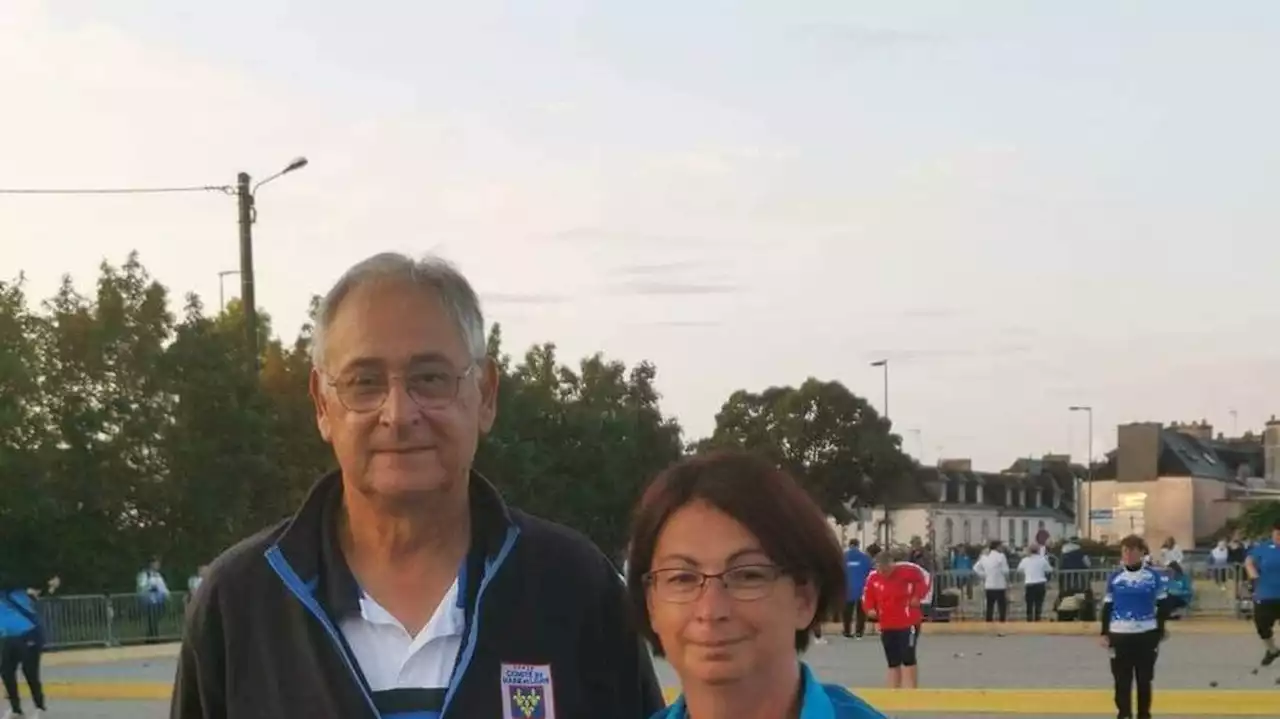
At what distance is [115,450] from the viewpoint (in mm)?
33562

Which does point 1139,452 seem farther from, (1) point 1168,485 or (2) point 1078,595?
(2) point 1078,595

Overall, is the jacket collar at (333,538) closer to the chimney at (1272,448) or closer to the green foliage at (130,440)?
the green foliage at (130,440)

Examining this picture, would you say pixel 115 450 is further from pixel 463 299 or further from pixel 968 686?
pixel 463 299

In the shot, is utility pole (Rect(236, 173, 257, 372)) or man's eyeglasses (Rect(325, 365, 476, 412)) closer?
man's eyeglasses (Rect(325, 365, 476, 412))

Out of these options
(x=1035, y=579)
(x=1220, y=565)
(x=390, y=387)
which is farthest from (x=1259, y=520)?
(x=390, y=387)

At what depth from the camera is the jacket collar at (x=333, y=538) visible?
335 cm

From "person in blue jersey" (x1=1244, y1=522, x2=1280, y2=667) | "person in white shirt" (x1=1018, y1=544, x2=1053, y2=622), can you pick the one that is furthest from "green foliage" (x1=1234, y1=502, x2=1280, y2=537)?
"person in blue jersey" (x1=1244, y1=522, x2=1280, y2=667)

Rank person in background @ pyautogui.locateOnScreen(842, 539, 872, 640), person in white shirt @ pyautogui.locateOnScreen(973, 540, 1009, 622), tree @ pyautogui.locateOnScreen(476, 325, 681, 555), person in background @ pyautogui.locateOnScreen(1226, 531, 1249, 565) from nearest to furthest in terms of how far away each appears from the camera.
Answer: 1. person in background @ pyautogui.locateOnScreen(842, 539, 872, 640)
2. person in white shirt @ pyautogui.locateOnScreen(973, 540, 1009, 622)
3. person in background @ pyautogui.locateOnScreen(1226, 531, 1249, 565)
4. tree @ pyautogui.locateOnScreen(476, 325, 681, 555)

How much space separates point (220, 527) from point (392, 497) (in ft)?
107

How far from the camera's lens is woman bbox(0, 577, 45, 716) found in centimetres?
1759

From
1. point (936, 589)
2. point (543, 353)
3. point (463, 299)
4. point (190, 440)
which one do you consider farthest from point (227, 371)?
point (463, 299)

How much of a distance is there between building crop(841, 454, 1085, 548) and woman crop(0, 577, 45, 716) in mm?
83594

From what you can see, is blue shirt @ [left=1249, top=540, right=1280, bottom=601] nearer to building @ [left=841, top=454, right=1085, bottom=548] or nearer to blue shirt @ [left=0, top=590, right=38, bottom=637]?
blue shirt @ [left=0, top=590, right=38, bottom=637]

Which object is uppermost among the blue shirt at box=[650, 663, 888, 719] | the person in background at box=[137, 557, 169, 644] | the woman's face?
the woman's face
